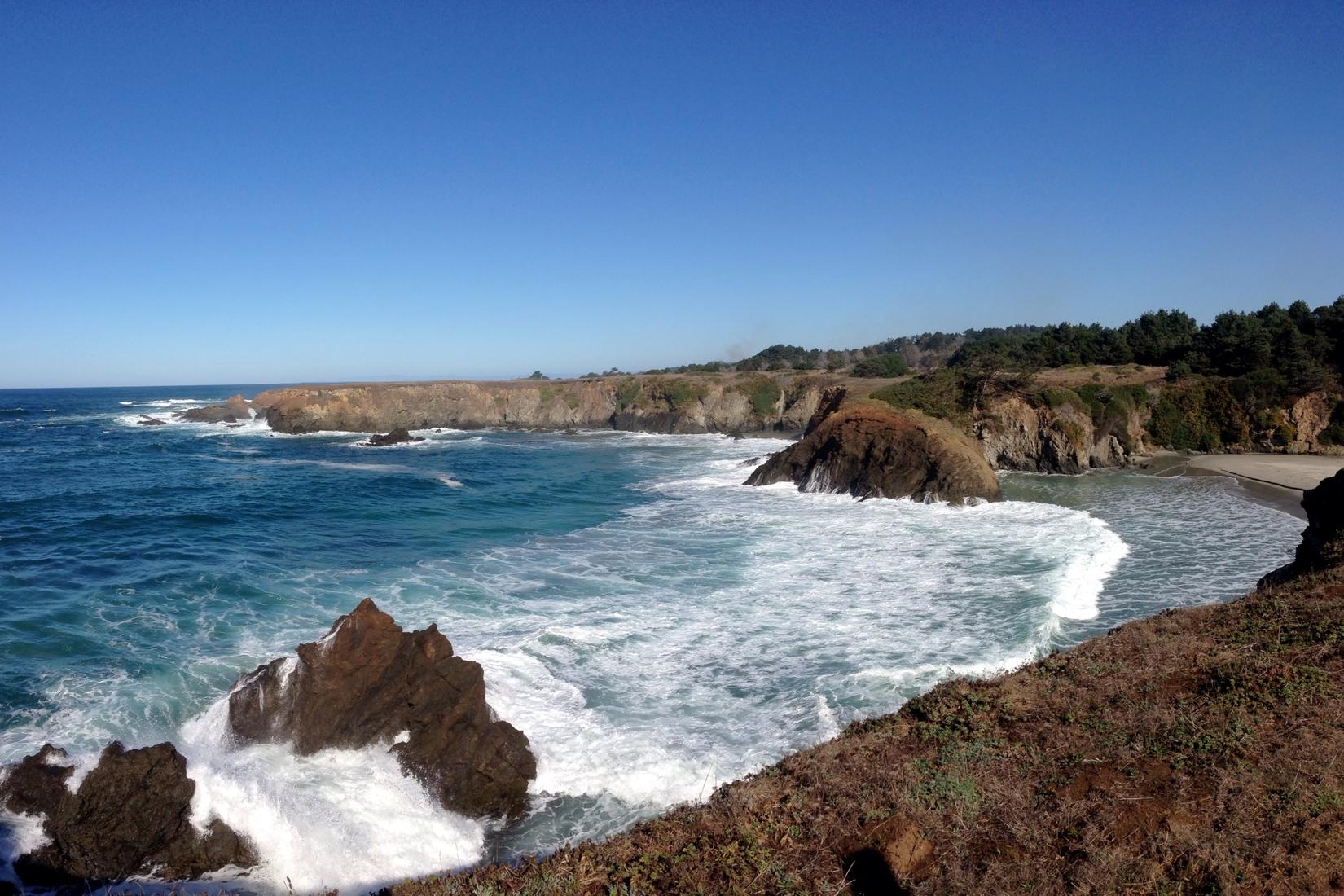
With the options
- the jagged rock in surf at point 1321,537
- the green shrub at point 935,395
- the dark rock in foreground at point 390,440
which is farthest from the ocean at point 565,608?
the dark rock in foreground at point 390,440

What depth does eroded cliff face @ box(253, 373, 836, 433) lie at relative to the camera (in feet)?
207

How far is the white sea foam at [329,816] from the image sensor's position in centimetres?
812

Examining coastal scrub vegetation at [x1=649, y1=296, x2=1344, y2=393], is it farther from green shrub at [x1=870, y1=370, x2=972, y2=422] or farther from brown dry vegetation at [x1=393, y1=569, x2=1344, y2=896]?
brown dry vegetation at [x1=393, y1=569, x2=1344, y2=896]

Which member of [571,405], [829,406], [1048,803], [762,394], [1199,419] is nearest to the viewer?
[1048,803]

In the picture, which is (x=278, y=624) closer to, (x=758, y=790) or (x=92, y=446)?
(x=758, y=790)

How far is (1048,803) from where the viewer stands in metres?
6.04

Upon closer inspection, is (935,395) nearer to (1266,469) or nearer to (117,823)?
(1266,469)

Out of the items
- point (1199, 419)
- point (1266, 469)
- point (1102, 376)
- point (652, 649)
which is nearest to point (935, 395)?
point (1102, 376)

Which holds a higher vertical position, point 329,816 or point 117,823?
point 117,823

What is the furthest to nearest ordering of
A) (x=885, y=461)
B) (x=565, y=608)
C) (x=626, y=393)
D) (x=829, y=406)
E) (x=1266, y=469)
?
(x=626, y=393)
(x=829, y=406)
(x=1266, y=469)
(x=885, y=461)
(x=565, y=608)

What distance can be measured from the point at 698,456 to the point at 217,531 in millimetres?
28532

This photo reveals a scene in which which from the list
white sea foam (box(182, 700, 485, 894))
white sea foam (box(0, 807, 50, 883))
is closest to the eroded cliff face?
white sea foam (box(182, 700, 485, 894))

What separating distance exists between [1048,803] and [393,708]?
8586 millimetres

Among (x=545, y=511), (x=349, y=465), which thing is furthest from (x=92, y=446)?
(x=545, y=511)
